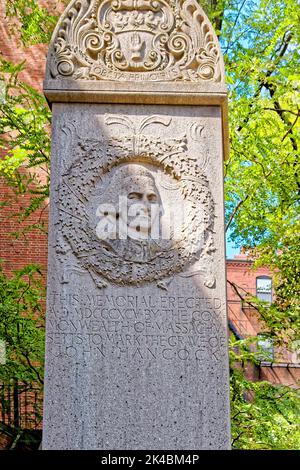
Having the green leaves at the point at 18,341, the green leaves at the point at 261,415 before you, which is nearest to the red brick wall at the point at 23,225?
the green leaves at the point at 18,341

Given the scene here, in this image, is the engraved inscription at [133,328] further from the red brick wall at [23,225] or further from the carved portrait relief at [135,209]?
the red brick wall at [23,225]

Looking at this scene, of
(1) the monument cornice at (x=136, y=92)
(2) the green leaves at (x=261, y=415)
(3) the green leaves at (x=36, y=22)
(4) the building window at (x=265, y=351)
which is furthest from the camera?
(4) the building window at (x=265, y=351)

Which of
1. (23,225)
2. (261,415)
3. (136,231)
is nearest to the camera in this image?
(136,231)

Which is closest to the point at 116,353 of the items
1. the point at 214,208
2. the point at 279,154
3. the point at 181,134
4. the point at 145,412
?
the point at 145,412

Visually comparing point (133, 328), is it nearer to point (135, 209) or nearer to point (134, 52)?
point (135, 209)

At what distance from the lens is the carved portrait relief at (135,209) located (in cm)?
543

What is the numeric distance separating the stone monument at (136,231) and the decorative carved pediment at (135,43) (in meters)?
0.01

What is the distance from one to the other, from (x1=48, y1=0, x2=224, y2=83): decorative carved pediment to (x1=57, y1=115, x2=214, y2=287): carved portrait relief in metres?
0.47

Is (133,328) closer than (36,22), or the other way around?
(133,328)

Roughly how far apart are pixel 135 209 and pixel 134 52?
1.24 meters

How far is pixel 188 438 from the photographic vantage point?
5133 millimetres

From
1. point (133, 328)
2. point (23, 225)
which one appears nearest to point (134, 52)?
point (133, 328)

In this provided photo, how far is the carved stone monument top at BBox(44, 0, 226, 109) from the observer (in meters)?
5.68

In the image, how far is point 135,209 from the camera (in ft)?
18.0
